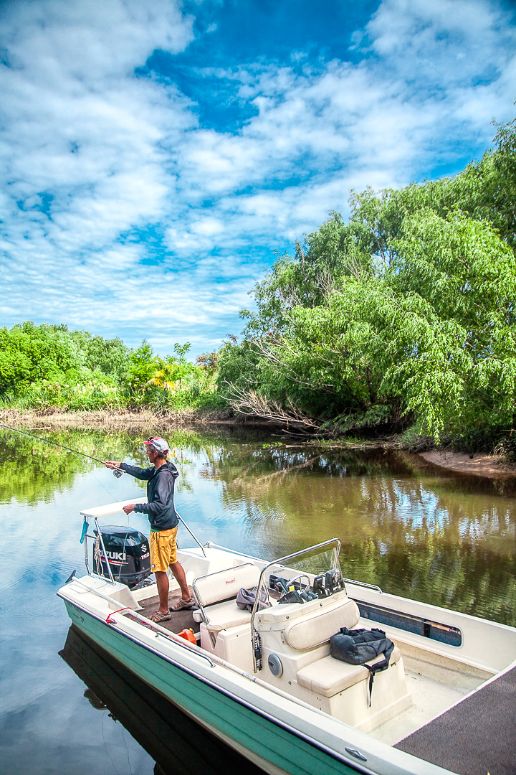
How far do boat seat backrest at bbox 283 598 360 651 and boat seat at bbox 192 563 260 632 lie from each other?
3.55ft

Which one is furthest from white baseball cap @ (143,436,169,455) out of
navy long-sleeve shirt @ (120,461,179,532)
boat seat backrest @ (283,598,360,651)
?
boat seat backrest @ (283,598,360,651)

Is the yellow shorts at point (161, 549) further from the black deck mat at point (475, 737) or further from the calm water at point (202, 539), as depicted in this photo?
the black deck mat at point (475, 737)

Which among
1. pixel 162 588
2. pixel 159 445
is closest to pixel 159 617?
pixel 162 588

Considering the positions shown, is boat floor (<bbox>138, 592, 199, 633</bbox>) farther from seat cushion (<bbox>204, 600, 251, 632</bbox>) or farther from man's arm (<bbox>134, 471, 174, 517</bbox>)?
man's arm (<bbox>134, 471, 174, 517</bbox>)

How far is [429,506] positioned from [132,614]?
894 centimetres

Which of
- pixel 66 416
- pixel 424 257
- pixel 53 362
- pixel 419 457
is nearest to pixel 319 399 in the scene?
pixel 419 457

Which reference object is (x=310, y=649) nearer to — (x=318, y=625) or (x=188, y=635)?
(x=318, y=625)

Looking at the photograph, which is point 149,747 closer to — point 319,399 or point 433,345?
point 433,345

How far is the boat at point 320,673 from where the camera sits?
3.64 m

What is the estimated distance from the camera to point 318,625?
450 centimetres

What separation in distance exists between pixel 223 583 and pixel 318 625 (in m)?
1.71

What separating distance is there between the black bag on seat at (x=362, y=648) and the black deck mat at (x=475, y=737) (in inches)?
22.1

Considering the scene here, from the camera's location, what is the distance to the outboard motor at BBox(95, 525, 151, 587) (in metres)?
7.05

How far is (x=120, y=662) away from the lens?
6285mm
